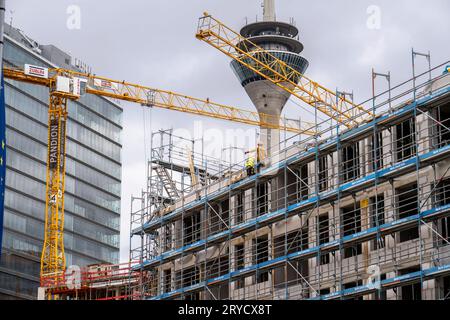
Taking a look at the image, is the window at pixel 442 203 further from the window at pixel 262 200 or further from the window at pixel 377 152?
the window at pixel 262 200

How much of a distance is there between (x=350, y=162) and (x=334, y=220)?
343 centimetres

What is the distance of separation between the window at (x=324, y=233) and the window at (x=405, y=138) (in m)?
5.35

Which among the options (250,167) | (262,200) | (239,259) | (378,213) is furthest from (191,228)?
(378,213)

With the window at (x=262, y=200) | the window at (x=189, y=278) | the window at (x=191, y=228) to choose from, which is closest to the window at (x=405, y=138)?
the window at (x=262, y=200)

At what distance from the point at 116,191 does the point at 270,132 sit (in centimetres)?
3668

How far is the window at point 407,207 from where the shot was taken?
43.9 meters

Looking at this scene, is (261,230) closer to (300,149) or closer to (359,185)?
(300,149)

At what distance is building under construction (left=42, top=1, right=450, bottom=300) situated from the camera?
42000mm

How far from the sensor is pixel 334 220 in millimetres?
47469

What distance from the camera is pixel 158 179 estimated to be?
241 feet

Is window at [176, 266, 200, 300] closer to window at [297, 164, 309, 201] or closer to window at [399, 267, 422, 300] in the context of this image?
window at [297, 164, 309, 201]

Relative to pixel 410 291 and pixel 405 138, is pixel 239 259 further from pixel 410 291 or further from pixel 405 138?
pixel 405 138

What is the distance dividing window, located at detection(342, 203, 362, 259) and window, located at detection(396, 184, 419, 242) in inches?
91.3
